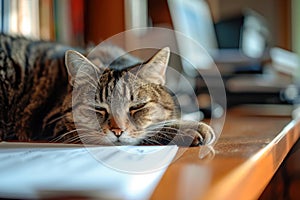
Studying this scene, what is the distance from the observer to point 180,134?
2.37 feet

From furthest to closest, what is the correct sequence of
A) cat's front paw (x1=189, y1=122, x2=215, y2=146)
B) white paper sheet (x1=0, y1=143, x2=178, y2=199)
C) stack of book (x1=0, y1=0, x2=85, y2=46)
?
stack of book (x1=0, y1=0, x2=85, y2=46)
cat's front paw (x1=189, y1=122, x2=215, y2=146)
white paper sheet (x1=0, y1=143, x2=178, y2=199)

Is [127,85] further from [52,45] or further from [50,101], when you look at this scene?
[52,45]

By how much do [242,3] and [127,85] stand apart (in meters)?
1.50

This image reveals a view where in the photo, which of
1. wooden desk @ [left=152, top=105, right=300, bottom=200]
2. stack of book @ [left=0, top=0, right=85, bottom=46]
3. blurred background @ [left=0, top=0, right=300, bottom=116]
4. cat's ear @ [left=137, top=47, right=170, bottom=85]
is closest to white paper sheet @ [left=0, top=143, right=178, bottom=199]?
wooden desk @ [left=152, top=105, right=300, bottom=200]

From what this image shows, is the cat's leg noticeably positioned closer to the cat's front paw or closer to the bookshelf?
the cat's front paw

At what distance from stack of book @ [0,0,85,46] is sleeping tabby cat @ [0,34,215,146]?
414 mm

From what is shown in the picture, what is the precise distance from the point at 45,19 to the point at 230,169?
1149mm

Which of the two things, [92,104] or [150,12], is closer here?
[92,104]

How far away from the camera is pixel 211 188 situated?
0.42m

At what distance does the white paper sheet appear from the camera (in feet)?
1.37

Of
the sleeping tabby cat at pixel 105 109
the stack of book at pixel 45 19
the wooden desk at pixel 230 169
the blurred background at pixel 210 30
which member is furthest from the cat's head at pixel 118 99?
the stack of book at pixel 45 19

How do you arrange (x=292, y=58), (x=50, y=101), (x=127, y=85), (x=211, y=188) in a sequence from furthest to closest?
(x=292, y=58)
(x=50, y=101)
(x=127, y=85)
(x=211, y=188)

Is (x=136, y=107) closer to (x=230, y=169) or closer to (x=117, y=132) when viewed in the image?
(x=117, y=132)

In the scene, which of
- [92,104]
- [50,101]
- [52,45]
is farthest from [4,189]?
[52,45]
